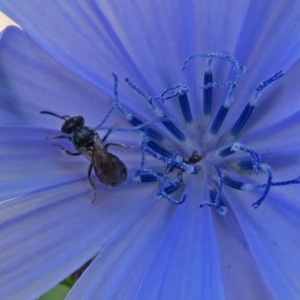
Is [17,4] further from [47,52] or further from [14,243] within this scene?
[14,243]

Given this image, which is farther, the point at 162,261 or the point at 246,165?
the point at 246,165

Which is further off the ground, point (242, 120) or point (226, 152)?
point (242, 120)

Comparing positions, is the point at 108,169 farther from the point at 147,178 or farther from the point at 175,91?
the point at 175,91

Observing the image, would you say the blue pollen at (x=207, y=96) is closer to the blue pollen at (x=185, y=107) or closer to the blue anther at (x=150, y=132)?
the blue pollen at (x=185, y=107)

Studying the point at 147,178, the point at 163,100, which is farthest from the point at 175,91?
the point at 147,178

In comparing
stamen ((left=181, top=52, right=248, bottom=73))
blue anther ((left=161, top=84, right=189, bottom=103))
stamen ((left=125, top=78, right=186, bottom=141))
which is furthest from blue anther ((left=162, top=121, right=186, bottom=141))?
stamen ((left=181, top=52, right=248, bottom=73))

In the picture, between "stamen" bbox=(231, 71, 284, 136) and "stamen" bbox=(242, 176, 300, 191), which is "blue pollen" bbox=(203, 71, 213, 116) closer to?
"stamen" bbox=(231, 71, 284, 136)

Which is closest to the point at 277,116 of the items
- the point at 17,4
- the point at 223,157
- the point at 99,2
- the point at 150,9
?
the point at 223,157
